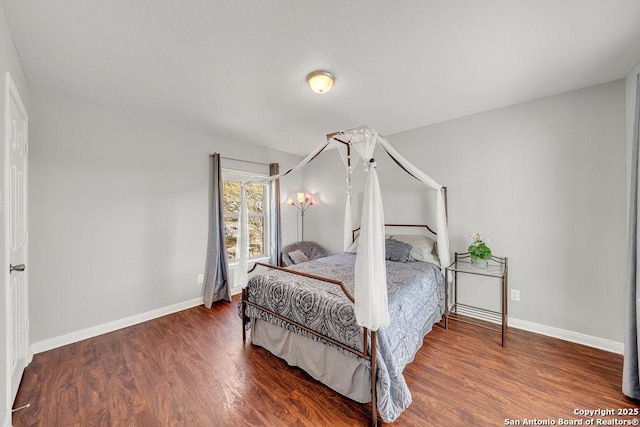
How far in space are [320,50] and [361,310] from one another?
1886 mm

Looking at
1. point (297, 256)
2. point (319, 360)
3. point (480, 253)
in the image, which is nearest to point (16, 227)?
point (319, 360)

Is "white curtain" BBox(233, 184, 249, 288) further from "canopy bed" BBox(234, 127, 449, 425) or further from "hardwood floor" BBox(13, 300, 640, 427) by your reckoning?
"hardwood floor" BBox(13, 300, 640, 427)

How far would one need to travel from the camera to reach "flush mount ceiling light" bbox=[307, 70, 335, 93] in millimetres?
2125

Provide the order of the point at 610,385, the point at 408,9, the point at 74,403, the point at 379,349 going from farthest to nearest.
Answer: the point at 610,385 → the point at 74,403 → the point at 379,349 → the point at 408,9

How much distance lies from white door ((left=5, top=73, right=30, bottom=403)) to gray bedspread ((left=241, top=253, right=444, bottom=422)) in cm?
166

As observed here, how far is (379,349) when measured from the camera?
1.64 metres

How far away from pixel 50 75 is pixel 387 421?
3850 mm

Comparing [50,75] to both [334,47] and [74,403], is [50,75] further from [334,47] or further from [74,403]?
[74,403]

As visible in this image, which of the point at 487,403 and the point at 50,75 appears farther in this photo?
the point at 50,75

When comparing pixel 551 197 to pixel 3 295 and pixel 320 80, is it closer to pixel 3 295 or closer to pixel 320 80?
pixel 320 80

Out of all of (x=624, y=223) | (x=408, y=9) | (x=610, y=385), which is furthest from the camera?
(x=624, y=223)

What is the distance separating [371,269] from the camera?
5.04ft

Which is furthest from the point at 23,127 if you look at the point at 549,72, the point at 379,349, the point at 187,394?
the point at 549,72

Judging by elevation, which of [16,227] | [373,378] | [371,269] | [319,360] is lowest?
[319,360]
